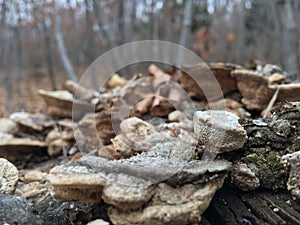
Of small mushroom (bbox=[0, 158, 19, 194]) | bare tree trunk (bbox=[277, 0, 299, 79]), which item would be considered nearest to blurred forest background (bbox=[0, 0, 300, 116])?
bare tree trunk (bbox=[277, 0, 299, 79])

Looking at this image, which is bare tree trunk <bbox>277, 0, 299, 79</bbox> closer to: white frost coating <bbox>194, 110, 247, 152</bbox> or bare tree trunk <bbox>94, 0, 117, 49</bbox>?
bare tree trunk <bbox>94, 0, 117, 49</bbox>

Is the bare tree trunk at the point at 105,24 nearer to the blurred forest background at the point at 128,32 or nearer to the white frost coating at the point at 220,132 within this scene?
the blurred forest background at the point at 128,32

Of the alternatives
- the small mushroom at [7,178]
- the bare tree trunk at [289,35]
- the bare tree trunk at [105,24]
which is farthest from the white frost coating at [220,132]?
the bare tree trunk at [105,24]

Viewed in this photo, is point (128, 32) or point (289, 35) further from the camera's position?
point (128, 32)

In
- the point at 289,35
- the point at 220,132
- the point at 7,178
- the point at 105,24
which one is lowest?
the point at 7,178

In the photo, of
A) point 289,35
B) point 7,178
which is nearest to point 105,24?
point 289,35

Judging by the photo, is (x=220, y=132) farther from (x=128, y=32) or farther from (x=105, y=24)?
(x=128, y=32)

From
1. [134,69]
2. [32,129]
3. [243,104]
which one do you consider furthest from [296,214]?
[134,69]
